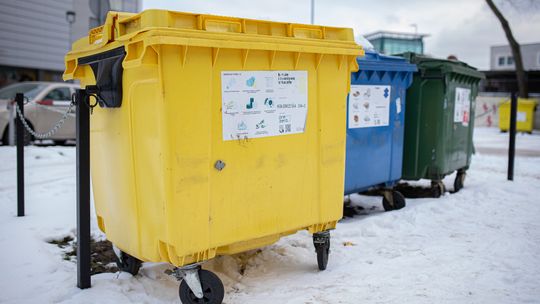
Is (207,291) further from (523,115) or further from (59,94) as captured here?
(523,115)

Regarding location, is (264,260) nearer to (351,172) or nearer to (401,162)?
(351,172)

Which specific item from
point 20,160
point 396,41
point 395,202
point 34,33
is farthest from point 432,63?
point 396,41

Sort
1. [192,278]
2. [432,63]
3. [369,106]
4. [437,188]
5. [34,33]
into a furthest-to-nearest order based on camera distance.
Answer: [34,33]
[437,188]
[432,63]
[369,106]
[192,278]

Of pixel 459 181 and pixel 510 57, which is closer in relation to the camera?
pixel 459 181

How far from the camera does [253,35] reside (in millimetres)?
2934

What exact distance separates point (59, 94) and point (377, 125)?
8091 mm

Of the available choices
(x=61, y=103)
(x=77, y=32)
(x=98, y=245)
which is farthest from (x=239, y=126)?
(x=77, y=32)

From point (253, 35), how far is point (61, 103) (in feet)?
29.2

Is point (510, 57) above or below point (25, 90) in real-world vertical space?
above

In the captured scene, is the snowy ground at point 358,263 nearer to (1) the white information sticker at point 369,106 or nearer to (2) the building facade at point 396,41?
(1) the white information sticker at point 369,106

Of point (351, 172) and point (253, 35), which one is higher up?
point (253, 35)

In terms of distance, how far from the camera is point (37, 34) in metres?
18.4

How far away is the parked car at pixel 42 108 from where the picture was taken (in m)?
9.73

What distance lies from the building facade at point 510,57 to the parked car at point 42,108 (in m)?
32.2
